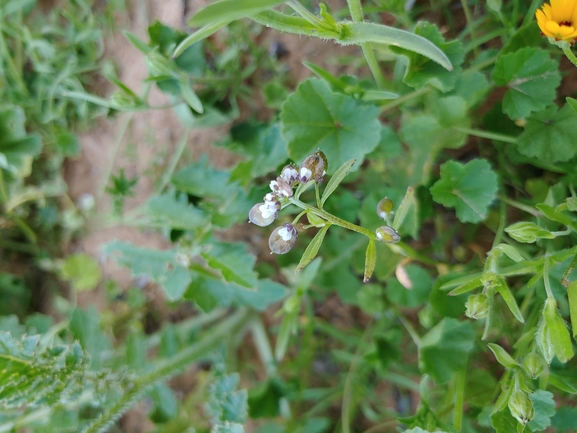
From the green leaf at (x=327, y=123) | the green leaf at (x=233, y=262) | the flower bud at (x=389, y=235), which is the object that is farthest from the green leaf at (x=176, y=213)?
the flower bud at (x=389, y=235)

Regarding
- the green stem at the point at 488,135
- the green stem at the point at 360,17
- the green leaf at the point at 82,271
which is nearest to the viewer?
the green stem at the point at 360,17

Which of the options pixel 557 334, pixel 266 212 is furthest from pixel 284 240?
pixel 557 334

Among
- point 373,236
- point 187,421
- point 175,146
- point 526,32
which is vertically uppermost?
point 526,32

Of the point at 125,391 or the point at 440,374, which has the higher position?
the point at 440,374

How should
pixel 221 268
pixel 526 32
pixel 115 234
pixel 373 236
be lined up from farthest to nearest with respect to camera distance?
pixel 115 234 → pixel 221 268 → pixel 526 32 → pixel 373 236

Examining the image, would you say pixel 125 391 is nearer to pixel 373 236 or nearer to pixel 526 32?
pixel 373 236

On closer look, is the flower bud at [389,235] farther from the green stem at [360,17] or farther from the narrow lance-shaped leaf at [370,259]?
the green stem at [360,17]

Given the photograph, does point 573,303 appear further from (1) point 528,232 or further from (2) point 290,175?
(2) point 290,175

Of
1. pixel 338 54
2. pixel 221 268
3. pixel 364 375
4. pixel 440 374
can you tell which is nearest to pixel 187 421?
pixel 364 375
